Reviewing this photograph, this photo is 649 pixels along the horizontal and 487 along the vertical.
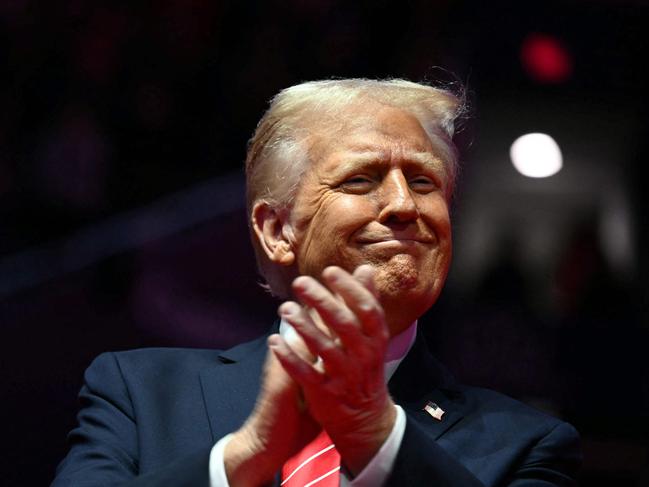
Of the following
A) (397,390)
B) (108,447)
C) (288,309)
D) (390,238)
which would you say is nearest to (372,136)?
(390,238)

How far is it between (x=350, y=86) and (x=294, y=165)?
0.18 metres

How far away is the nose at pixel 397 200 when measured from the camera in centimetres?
163

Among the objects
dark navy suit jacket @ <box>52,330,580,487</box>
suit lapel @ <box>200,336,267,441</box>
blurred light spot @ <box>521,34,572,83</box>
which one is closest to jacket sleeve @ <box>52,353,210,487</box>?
dark navy suit jacket @ <box>52,330,580,487</box>

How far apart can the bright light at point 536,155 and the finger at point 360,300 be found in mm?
1424

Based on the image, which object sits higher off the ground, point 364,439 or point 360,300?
point 360,300

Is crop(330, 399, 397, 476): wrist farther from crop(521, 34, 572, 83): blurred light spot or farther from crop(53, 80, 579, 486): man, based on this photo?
crop(521, 34, 572, 83): blurred light spot

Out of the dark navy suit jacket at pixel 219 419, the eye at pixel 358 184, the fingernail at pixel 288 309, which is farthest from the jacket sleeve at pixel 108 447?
the eye at pixel 358 184

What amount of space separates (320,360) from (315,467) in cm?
32

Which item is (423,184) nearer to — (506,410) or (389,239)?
(389,239)

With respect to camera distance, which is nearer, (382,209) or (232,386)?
(382,209)

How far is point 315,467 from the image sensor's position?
156cm

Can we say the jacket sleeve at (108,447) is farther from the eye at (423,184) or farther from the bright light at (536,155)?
the bright light at (536,155)

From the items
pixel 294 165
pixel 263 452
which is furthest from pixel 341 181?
pixel 263 452

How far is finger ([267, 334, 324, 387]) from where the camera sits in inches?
49.2
